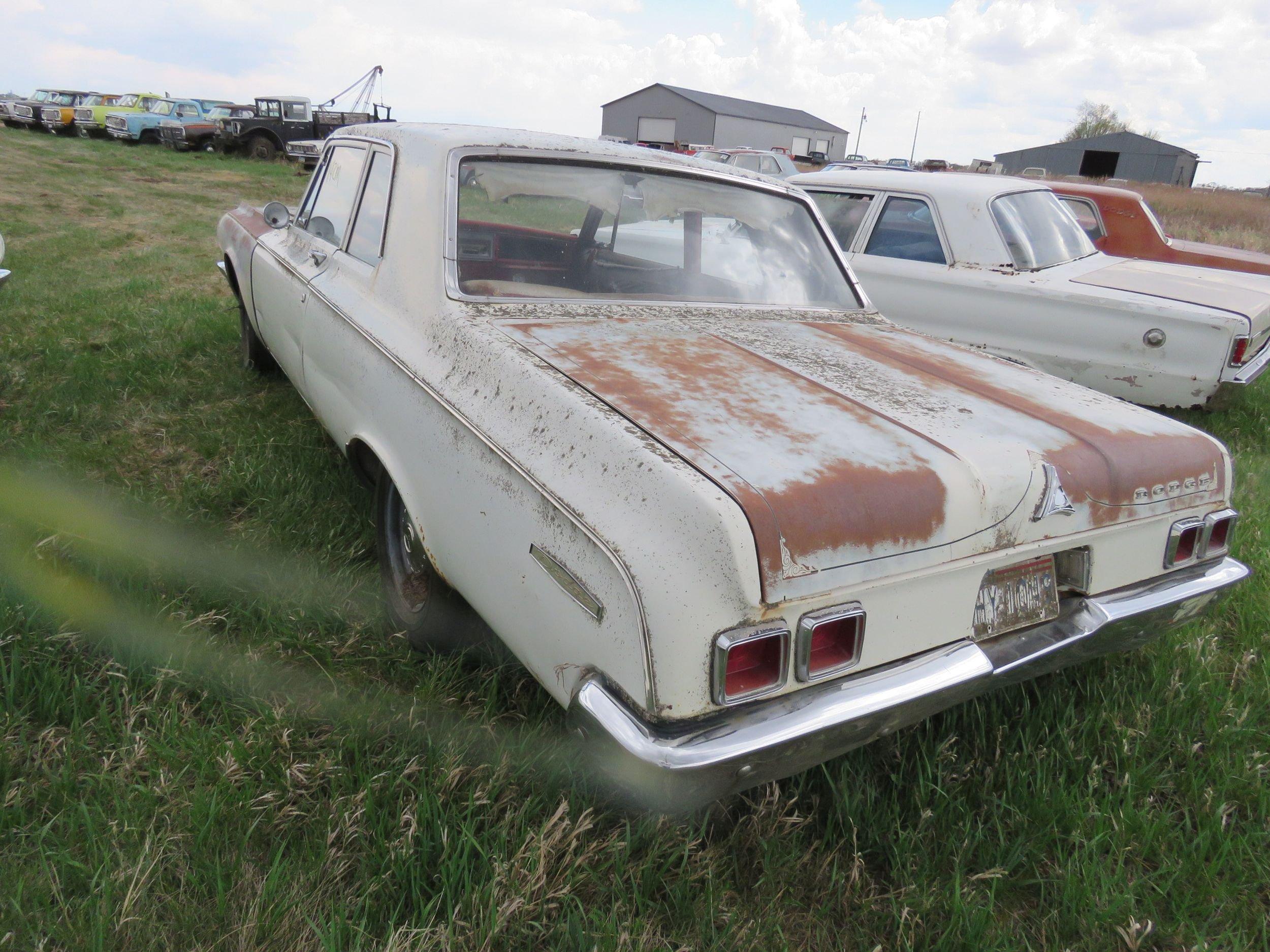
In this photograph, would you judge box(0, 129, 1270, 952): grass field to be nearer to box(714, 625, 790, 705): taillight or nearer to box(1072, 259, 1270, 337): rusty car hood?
box(714, 625, 790, 705): taillight

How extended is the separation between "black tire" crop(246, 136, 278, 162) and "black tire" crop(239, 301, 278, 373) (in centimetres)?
1783

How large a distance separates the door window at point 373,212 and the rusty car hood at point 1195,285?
383 cm

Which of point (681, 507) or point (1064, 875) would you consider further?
point (1064, 875)

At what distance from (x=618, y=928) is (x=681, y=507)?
2.75 feet

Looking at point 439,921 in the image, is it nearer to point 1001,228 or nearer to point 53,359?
point 53,359

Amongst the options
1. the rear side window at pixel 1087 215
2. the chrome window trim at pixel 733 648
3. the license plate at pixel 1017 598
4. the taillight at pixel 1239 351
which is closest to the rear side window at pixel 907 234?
the taillight at pixel 1239 351

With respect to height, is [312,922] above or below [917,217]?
below

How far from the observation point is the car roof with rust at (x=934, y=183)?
5.05 metres

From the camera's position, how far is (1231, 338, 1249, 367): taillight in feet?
13.7

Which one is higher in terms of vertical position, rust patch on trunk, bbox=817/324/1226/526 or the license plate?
rust patch on trunk, bbox=817/324/1226/526

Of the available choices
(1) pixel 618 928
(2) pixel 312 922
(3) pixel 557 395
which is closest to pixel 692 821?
(1) pixel 618 928

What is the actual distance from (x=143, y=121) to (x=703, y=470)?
2423 cm

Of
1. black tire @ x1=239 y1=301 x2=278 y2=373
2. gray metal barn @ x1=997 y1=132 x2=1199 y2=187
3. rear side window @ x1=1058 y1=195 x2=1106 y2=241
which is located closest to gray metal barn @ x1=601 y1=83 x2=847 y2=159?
Result: gray metal barn @ x1=997 y1=132 x2=1199 y2=187

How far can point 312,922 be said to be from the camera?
155 cm
